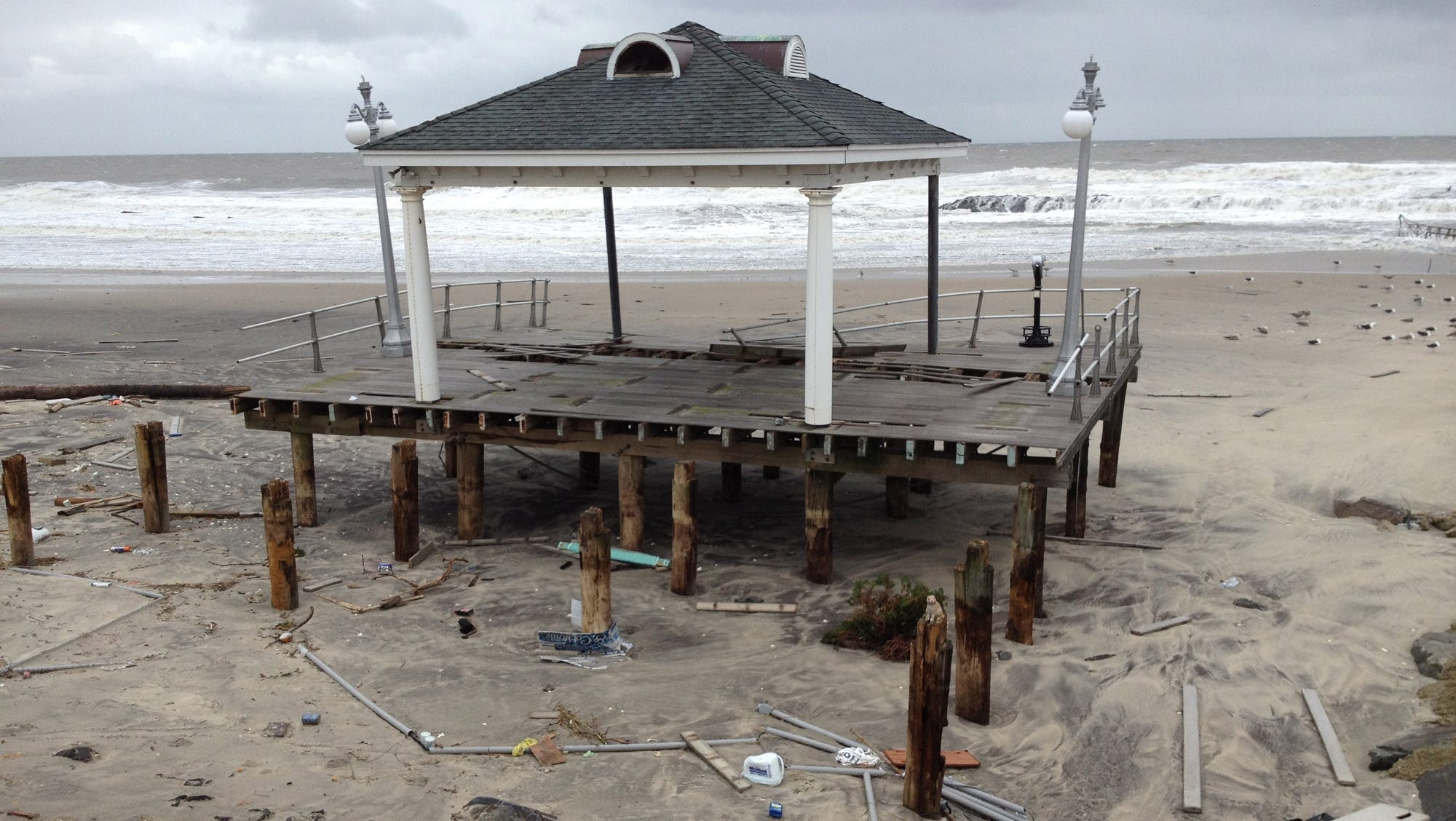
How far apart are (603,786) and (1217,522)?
8.87 m

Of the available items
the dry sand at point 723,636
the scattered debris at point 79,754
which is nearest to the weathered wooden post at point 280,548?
the dry sand at point 723,636

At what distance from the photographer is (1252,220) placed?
5347 cm

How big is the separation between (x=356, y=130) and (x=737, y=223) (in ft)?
124

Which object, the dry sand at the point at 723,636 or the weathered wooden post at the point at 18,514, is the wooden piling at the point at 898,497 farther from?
the weathered wooden post at the point at 18,514

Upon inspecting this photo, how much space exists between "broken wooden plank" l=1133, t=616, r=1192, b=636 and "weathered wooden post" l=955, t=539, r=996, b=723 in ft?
7.15

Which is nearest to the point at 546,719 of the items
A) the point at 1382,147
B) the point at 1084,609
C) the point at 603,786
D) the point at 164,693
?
the point at 603,786

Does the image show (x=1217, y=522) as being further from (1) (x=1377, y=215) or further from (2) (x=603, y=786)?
(1) (x=1377, y=215)

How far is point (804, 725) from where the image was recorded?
9.75m

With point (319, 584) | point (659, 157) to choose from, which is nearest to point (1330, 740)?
point (659, 157)

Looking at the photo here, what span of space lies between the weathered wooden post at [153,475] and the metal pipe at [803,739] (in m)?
8.42

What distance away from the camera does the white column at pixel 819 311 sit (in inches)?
483

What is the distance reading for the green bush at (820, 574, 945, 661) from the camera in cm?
1114

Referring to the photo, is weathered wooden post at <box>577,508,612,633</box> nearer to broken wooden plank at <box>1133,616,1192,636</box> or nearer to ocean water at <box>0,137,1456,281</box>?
broken wooden plank at <box>1133,616,1192,636</box>

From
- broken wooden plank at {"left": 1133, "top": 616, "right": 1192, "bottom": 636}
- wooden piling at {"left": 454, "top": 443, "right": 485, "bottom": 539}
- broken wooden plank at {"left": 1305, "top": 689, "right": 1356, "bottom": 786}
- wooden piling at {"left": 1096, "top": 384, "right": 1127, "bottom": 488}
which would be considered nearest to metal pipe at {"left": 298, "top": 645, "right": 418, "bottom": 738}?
wooden piling at {"left": 454, "top": 443, "right": 485, "bottom": 539}
